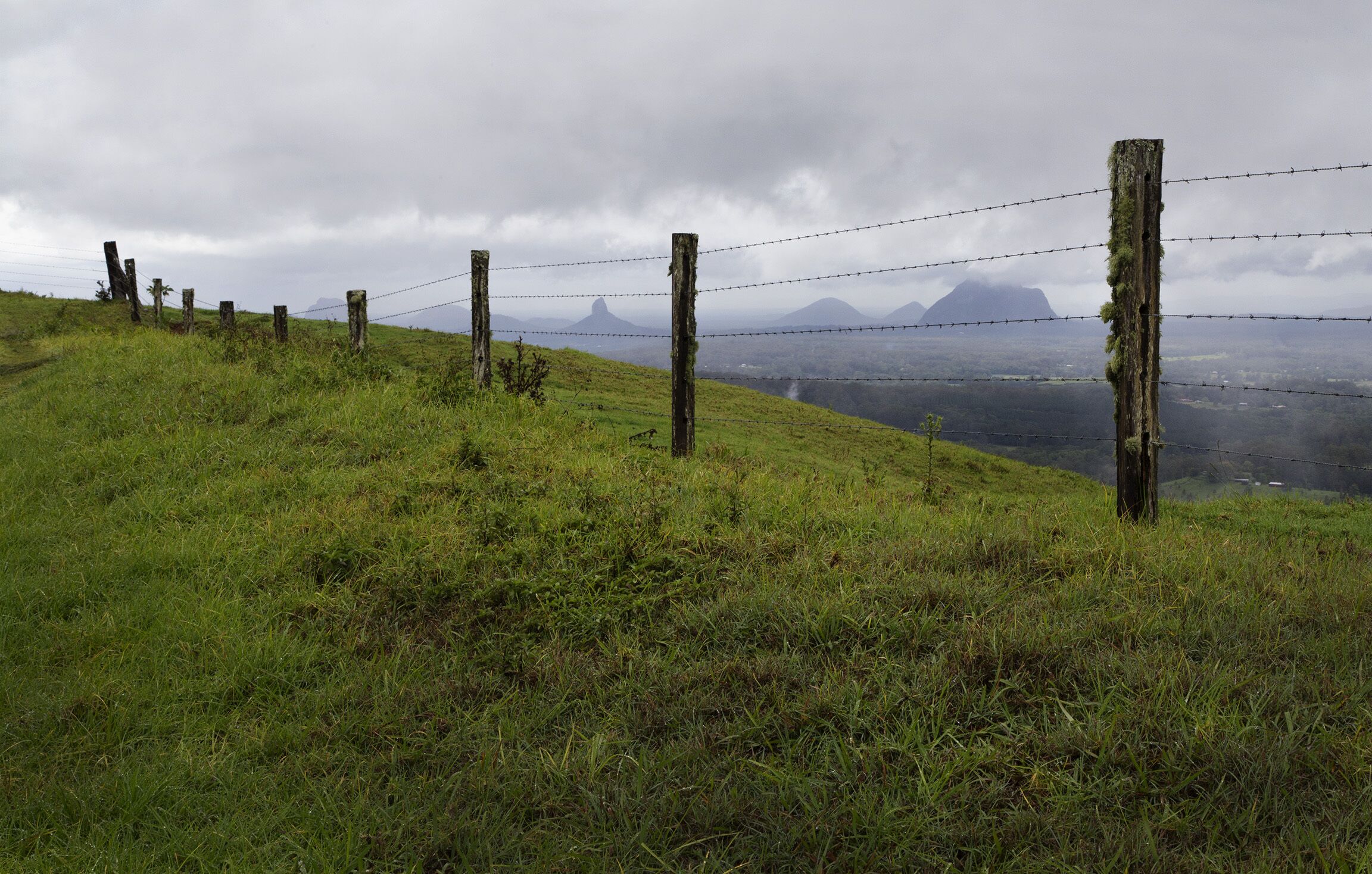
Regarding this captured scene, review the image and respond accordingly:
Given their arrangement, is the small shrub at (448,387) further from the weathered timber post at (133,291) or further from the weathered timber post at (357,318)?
the weathered timber post at (133,291)

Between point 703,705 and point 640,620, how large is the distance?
1.05 m

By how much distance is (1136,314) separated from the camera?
6402 millimetres

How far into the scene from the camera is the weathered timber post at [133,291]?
89.0 feet

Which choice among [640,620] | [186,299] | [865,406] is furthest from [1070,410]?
[640,620]

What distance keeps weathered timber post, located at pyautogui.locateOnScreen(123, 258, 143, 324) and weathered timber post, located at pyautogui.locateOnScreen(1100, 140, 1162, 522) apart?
30823 millimetres

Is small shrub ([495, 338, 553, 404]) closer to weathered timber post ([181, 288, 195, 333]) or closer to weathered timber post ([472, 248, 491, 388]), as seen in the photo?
weathered timber post ([472, 248, 491, 388])

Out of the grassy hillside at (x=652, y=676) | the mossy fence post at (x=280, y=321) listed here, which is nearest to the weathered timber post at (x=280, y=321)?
the mossy fence post at (x=280, y=321)

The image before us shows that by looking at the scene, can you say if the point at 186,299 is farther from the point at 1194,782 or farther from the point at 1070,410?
the point at 1070,410

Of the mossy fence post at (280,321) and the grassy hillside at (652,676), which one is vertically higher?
the mossy fence post at (280,321)

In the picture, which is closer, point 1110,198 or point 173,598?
point 173,598

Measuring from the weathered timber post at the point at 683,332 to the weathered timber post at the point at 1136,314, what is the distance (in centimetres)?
406

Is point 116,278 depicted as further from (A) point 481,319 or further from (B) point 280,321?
(A) point 481,319

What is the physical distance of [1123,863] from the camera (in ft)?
8.99

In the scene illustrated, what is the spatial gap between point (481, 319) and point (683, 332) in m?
3.76
